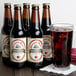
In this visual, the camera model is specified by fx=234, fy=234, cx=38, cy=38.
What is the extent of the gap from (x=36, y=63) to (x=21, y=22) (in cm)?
22

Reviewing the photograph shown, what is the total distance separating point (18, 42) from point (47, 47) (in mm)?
173

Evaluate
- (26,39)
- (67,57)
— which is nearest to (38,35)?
(26,39)

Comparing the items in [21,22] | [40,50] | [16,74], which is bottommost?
[16,74]

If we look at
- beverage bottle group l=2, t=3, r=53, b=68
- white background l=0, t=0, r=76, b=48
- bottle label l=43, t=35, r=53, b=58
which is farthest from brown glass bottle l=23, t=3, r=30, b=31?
white background l=0, t=0, r=76, b=48

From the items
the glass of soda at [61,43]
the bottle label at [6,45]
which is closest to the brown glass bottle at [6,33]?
the bottle label at [6,45]

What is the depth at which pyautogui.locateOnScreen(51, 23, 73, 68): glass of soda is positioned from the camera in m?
1.09

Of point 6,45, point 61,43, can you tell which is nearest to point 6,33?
point 6,45

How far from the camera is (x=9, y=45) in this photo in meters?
1.23

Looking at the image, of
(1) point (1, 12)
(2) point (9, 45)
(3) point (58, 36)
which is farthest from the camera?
(1) point (1, 12)

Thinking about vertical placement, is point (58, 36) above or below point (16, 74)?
above

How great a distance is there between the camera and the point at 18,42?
1.13 metres

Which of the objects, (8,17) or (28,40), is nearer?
(28,40)

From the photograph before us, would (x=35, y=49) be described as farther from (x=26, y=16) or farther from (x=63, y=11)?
(x=63, y=11)

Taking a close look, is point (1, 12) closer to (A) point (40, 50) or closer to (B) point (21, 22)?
(B) point (21, 22)
